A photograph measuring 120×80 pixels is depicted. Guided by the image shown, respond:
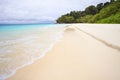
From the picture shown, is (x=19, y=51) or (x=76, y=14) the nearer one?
(x=19, y=51)

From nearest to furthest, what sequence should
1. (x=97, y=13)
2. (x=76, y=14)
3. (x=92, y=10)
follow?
1. (x=97, y=13)
2. (x=92, y=10)
3. (x=76, y=14)

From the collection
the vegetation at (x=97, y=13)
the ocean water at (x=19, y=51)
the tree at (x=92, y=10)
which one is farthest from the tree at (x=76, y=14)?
the ocean water at (x=19, y=51)

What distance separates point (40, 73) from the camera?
322 cm

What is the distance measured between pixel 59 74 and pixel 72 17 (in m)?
77.5

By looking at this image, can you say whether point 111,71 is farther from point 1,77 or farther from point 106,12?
point 106,12

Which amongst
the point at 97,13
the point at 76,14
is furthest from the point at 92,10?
the point at 76,14

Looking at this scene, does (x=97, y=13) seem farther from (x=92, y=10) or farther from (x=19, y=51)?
(x=19, y=51)

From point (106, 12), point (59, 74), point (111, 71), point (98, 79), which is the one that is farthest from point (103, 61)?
point (106, 12)

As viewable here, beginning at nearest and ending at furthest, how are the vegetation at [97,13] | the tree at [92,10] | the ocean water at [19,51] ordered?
the ocean water at [19,51], the vegetation at [97,13], the tree at [92,10]

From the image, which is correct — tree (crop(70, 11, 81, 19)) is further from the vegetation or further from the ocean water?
the ocean water

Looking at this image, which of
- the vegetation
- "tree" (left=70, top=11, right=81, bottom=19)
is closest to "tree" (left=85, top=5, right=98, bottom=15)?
the vegetation

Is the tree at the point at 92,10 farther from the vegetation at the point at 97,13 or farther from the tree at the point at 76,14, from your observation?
the tree at the point at 76,14

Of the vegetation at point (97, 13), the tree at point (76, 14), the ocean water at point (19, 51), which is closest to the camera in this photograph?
the ocean water at point (19, 51)

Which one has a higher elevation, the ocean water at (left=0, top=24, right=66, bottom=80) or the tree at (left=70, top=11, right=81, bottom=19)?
the tree at (left=70, top=11, right=81, bottom=19)
